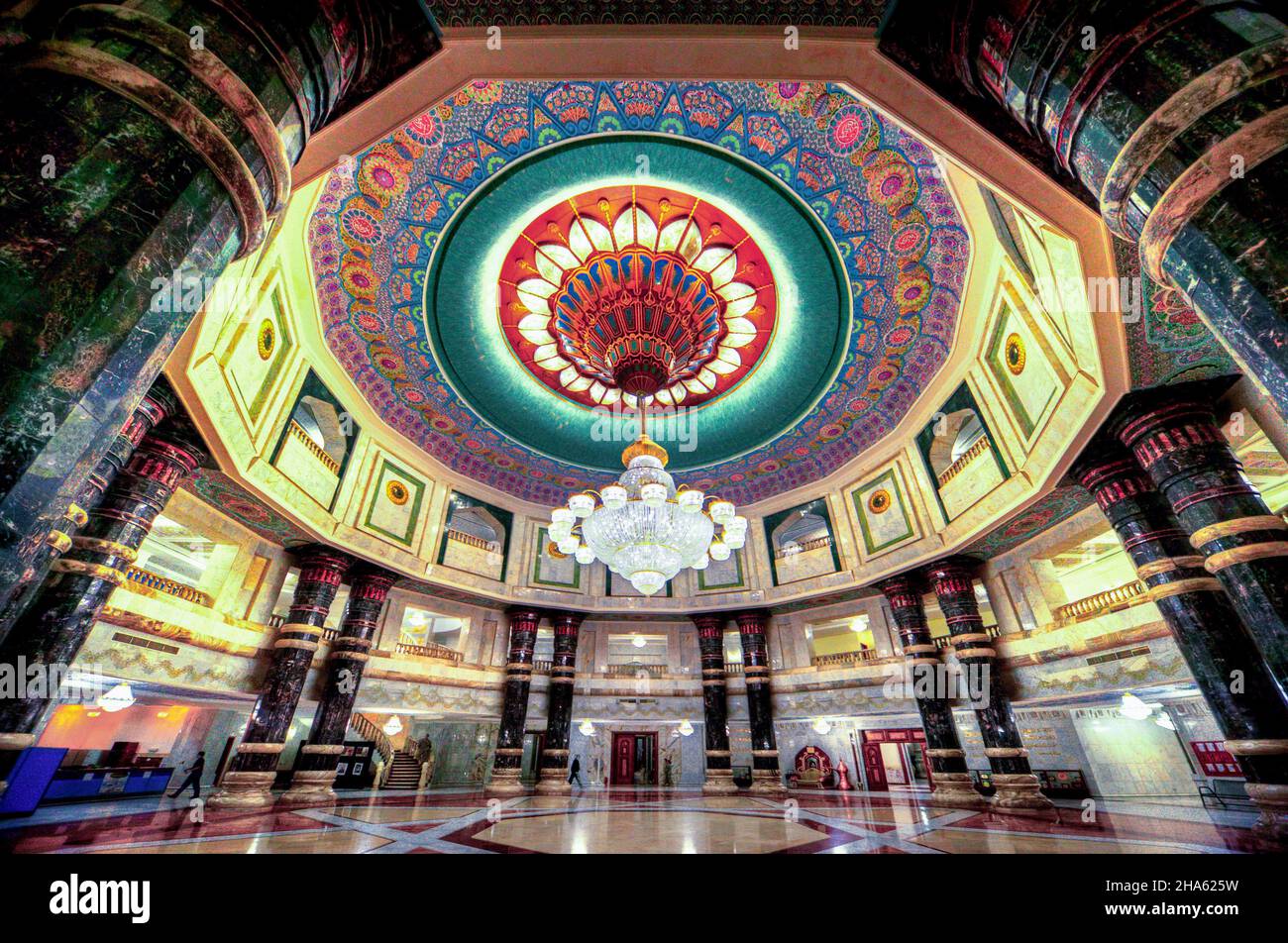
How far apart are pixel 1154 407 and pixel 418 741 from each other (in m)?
17.0

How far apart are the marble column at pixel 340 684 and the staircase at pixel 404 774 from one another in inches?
185

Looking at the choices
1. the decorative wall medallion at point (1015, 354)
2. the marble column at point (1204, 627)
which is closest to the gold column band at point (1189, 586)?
the marble column at point (1204, 627)

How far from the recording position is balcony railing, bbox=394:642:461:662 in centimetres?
1088

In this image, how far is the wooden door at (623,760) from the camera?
1269 centimetres

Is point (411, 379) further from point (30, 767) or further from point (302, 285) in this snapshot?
point (30, 767)

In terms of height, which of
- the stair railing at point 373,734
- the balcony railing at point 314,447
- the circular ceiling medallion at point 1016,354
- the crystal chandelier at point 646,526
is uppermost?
the circular ceiling medallion at point 1016,354

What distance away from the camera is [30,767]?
6402 millimetres

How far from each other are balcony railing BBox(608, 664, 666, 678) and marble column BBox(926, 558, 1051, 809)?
6.89 m

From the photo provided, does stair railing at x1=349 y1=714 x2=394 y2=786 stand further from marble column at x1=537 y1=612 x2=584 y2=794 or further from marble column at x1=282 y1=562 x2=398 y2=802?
marble column at x1=282 y1=562 x2=398 y2=802

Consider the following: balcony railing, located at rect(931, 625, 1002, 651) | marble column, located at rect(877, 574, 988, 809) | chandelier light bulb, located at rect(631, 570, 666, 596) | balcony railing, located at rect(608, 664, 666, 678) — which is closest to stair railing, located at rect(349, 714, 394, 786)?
balcony railing, located at rect(608, 664, 666, 678)

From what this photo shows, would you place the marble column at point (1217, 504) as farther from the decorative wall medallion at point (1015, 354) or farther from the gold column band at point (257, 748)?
the gold column band at point (257, 748)

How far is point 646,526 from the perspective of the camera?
281 inches

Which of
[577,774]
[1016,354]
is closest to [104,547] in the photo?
[577,774]
